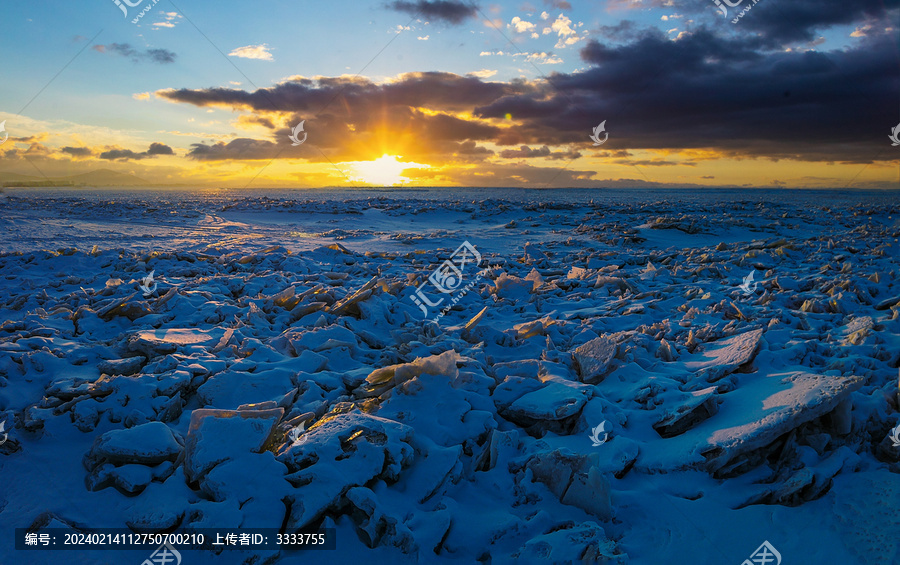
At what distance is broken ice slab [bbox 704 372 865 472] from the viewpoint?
2.49 metres

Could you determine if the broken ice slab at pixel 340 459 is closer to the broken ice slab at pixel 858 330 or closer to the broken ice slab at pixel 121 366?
the broken ice slab at pixel 121 366

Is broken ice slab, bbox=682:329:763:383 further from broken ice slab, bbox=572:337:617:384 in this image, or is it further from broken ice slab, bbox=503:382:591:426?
broken ice slab, bbox=503:382:591:426

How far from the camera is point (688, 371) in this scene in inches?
144

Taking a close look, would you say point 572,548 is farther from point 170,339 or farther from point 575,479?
point 170,339

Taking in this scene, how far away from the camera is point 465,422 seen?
9.95 ft

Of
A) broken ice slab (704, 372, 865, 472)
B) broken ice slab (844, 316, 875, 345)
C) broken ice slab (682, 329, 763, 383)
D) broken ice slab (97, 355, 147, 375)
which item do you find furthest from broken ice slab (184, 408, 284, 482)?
broken ice slab (844, 316, 875, 345)

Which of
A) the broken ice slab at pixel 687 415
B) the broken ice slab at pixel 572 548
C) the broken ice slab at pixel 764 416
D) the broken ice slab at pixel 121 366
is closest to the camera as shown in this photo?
the broken ice slab at pixel 572 548

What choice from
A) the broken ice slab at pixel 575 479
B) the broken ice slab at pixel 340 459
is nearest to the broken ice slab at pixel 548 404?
the broken ice slab at pixel 575 479

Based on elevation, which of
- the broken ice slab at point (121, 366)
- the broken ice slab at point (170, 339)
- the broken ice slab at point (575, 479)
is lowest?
the broken ice slab at point (575, 479)

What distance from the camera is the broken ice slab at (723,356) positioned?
137 inches

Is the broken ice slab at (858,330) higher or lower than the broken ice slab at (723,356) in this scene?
higher

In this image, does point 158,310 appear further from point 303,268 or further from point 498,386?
point 498,386

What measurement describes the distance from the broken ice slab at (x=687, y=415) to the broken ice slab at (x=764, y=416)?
0.06m

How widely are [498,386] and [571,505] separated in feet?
4.05
